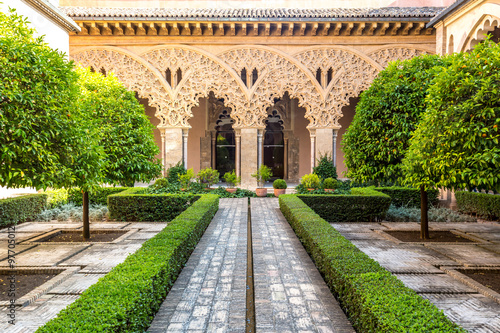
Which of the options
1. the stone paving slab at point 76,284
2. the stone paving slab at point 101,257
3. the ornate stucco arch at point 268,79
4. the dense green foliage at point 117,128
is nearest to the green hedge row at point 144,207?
the dense green foliage at point 117,128

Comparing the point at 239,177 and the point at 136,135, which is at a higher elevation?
the point at 136,135

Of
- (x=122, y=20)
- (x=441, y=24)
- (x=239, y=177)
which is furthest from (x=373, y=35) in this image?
(x=122, y=20)

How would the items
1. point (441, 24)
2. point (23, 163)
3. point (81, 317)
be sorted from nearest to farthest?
1. point (81, 317)
2. point (23, 163)
3. point (441, 24)

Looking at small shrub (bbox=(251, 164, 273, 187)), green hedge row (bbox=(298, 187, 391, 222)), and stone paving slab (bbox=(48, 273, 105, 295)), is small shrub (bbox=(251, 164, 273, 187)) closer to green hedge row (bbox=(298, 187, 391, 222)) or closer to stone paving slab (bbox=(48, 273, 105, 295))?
green hedge row (bbox=(298, 187, 391, 222))

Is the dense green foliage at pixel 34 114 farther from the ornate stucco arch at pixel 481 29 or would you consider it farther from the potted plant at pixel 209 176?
the ornate stucco arch at pixel 481 29

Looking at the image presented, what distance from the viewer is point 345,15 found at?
1312cm

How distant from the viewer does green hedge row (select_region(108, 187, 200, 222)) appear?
9.19 m

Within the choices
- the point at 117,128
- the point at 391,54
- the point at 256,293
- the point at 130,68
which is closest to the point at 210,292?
the point at 256,293

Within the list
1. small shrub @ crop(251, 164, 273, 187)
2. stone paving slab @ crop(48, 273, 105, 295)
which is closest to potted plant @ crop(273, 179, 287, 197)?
small shrub @ crop(251, 164, 273, 187)

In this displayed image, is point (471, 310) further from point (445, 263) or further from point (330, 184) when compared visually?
point (330, 184)

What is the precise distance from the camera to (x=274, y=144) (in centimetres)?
1880

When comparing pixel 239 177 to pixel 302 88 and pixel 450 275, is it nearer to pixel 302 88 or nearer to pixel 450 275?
pixel 302 88

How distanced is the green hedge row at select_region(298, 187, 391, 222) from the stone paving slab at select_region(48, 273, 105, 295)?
230 inches

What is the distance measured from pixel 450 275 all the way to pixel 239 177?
1009cm
